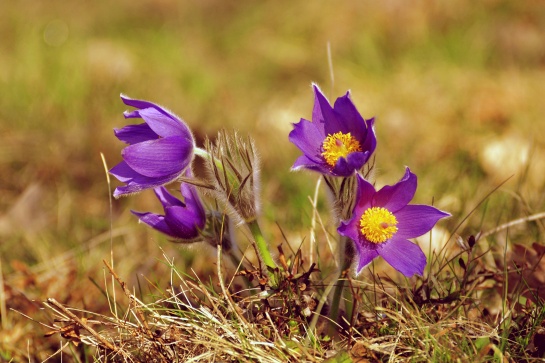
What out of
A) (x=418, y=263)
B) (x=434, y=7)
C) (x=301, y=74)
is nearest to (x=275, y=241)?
(x=418, y=263)

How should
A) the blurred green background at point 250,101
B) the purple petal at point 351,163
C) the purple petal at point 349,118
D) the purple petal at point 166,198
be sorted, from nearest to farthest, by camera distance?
the purple petal at point 351,163 < the purple petal at point 349,118 < the purple petal at point 166,198 < the blurred green background at point 250,101

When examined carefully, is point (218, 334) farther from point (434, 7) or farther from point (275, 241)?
point (434, 7)

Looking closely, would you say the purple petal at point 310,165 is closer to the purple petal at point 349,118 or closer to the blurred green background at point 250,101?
the purple petal at point 349,118

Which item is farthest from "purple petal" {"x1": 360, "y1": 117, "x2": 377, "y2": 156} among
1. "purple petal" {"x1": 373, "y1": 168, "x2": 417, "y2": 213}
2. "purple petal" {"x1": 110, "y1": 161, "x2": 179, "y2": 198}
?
"purple petal" {"x1": 110, "y1": 161, "x2": 179, "y2": 198}

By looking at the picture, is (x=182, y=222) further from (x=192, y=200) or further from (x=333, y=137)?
(x=333, y=137)

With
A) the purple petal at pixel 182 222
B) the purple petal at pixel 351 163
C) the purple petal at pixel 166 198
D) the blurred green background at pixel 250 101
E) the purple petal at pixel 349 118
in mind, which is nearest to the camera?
the purple petal at pixel 351 163

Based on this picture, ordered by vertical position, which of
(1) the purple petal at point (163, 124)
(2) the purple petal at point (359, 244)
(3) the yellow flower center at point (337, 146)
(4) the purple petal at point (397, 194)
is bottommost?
(2) the purple petal at point (359, 244)

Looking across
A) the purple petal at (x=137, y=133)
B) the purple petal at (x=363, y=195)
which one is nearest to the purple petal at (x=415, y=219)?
the purple petal at (x=363, y=195)
